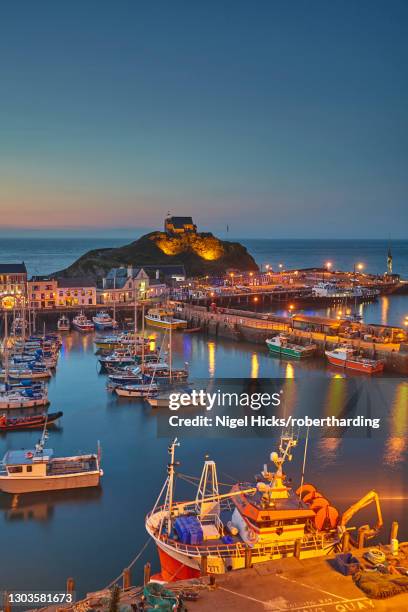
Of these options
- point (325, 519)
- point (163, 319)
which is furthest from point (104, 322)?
point (325, 519)

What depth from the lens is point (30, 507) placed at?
1894 centimetres

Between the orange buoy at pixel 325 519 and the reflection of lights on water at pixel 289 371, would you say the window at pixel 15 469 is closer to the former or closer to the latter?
the orange buoy at pixel 325 519

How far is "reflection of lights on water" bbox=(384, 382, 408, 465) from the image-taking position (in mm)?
23694

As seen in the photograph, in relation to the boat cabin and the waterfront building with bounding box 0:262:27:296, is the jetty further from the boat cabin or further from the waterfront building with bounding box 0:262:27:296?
the waterfront building with bounding box 0:262:27:296

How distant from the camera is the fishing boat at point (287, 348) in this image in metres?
42.8

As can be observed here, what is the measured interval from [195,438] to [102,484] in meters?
5.89

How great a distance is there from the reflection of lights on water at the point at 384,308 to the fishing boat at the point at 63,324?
30939 mm

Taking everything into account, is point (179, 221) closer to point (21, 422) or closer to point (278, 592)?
point (21, 422)

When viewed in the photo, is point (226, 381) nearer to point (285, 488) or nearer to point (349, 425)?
point (349, 425)

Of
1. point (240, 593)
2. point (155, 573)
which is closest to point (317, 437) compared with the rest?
point (155, 573)

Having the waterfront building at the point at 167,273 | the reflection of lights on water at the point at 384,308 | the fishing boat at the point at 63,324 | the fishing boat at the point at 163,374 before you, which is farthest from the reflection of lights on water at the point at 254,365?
the waterfront building at the point at 167,273

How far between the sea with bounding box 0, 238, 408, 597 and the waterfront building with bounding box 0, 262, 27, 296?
24089mm

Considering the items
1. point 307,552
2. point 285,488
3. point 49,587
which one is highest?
point 285,488

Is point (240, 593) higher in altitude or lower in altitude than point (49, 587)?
higher
